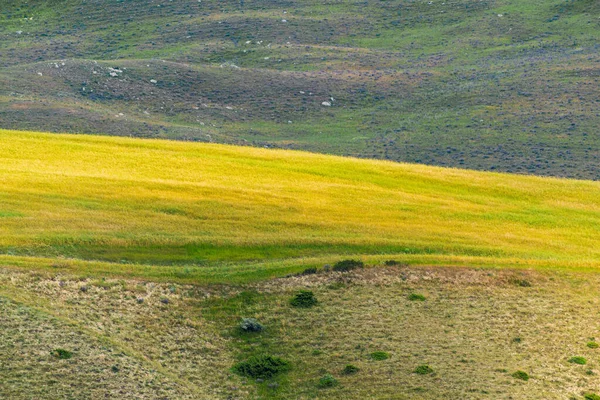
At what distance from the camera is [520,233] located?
42031 mm

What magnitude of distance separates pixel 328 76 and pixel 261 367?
77.1 m

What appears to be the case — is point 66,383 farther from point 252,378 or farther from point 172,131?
point 172,131

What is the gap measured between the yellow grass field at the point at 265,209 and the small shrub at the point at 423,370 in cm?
909

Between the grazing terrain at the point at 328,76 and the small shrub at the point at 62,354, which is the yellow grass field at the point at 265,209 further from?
the grazing terrain at the point at 328,76

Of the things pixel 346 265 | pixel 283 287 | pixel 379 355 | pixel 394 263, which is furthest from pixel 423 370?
pixel 394 263

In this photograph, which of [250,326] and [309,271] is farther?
[309,271]

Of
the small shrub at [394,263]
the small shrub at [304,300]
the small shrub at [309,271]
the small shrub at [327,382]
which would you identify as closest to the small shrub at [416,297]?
the small shrub at [394,263]

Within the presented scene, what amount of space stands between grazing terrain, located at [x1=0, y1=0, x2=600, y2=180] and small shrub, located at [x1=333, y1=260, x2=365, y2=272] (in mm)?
40290

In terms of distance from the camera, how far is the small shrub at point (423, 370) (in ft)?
84.6

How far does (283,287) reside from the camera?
31844 mm

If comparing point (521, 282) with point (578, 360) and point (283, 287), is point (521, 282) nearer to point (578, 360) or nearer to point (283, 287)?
point (578, 360)

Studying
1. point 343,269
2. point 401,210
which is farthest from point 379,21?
point 343,269

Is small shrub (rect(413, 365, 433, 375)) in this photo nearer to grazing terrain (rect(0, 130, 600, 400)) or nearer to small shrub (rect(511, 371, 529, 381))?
grazing terrain (rect(0, 130, 600, 400))

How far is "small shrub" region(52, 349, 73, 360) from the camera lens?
25.0m
